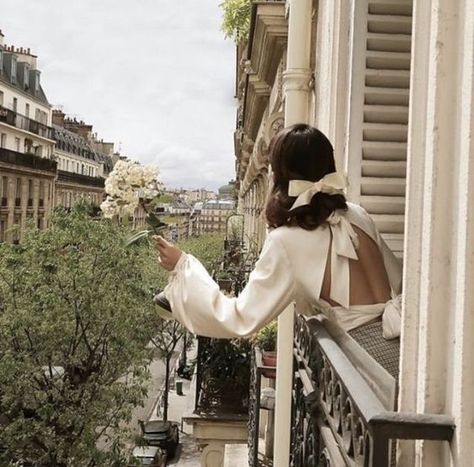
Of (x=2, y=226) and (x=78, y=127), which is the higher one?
(x=78, y=127)

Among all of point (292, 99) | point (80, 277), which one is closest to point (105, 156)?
point (80, 277)

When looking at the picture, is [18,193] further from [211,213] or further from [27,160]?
[211,213]

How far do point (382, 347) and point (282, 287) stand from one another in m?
0.36

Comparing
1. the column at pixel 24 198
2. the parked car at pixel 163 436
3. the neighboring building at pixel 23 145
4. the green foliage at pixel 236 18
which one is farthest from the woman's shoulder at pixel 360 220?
the column at pixel 24 198

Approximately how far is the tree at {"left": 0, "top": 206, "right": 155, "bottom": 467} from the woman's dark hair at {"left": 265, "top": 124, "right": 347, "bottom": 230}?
1415cm

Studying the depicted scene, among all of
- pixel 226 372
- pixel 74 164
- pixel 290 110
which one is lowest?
pixel 226 372

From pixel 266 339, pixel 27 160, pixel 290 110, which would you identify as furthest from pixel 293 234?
pixel 27 160

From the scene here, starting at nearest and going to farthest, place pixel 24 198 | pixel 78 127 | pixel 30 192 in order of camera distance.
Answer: pixel 24 198, pixel 30 192, pixel 78 127

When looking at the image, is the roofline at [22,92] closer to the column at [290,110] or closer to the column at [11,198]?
the column at [11,198]

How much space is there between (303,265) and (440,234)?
668mm

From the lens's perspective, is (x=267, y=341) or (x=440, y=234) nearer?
(x=440, y=234)

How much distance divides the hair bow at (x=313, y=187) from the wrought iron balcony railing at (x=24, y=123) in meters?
45.3

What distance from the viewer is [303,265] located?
82.1 inches

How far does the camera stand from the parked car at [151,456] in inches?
782
